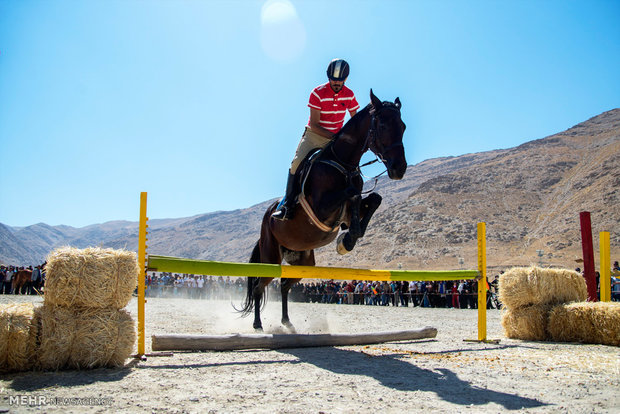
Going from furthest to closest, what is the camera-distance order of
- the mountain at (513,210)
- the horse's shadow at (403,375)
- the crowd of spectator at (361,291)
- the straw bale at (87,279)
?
the mountain at (513,210) < the crowd of spectator at (361,291) < the straw bale at (87,279) < the horse's shadow at (403,375)

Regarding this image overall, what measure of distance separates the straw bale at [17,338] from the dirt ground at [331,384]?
128mm

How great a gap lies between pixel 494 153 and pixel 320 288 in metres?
149

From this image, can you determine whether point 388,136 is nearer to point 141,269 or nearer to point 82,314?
point 141,269

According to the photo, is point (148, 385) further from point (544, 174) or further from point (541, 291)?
point (544, 174)

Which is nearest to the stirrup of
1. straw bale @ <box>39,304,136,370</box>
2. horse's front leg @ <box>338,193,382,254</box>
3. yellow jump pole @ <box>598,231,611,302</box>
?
horse's front leg @ <box>338,193,382,254</box>

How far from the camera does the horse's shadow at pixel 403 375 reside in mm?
3467

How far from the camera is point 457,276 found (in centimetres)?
705

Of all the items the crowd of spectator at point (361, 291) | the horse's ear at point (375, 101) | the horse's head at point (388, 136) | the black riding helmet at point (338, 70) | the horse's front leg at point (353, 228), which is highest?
the black riding helmet at point (338, 70)

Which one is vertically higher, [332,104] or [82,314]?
[332,104]

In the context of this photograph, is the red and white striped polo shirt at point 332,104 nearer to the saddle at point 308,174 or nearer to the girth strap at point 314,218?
the saddle at point 308,174

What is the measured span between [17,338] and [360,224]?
4.00 metres

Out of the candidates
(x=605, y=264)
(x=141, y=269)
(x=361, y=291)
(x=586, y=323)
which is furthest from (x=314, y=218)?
(x=361, y=291)

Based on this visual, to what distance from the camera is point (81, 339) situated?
445cm

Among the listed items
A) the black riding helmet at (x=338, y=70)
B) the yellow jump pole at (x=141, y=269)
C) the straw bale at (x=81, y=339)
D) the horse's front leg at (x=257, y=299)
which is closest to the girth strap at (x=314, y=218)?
the black riding helmet at (x=338, y=70)
